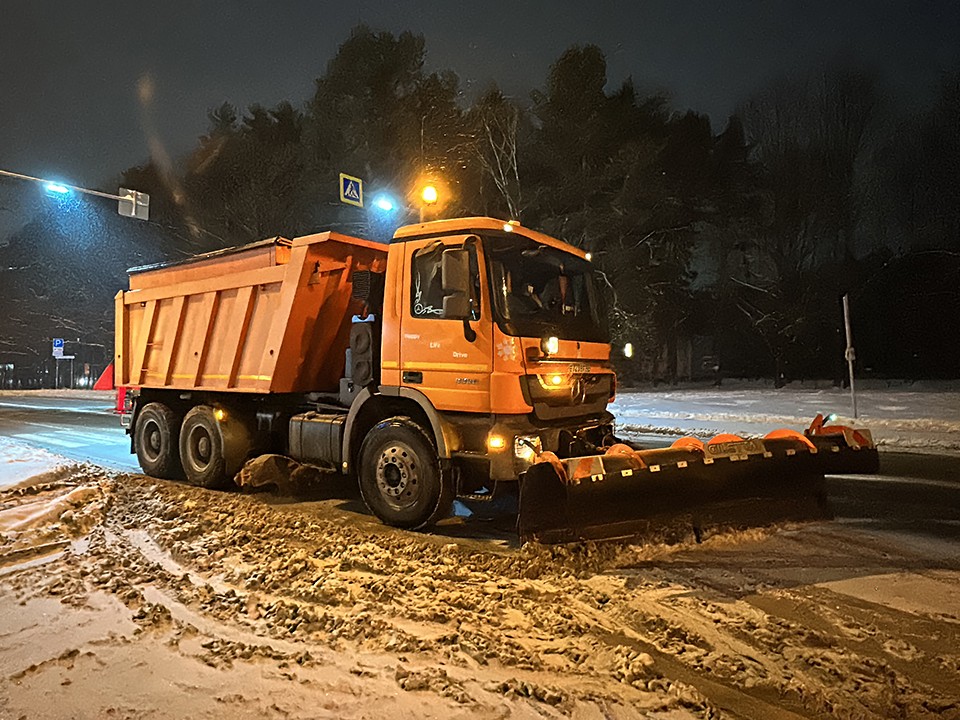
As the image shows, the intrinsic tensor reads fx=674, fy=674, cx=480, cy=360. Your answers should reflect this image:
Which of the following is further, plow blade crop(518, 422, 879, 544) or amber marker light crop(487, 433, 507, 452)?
amber marker light crop(487, 433, 507, 452)

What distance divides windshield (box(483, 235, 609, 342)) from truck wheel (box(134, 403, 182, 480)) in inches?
226

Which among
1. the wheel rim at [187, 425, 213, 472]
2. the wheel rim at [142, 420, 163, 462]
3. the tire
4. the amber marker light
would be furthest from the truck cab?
the wheel rim at [142, 420, 163, 462]

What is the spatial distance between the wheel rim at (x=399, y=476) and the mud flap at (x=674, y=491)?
1.43m

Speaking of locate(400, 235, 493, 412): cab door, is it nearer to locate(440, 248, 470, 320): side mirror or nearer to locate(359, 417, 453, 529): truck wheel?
locate(440, 248, 470, 320): side mirror

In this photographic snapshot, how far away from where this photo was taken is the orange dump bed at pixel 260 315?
768 centimetres

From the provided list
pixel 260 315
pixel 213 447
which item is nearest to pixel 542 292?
pixel 260 315

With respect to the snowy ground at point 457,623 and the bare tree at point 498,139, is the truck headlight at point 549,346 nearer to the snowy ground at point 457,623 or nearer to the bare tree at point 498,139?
the snowy ground at point 457,623

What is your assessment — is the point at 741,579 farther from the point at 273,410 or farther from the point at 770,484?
the point at 273,410

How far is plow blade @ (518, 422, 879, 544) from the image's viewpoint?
5.09 m

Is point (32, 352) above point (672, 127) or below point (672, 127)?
below

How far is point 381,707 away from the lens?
3.03 meters

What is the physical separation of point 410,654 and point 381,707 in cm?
56

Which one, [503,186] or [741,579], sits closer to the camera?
[741,579]

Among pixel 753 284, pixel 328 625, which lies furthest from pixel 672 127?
pixel 328 625
